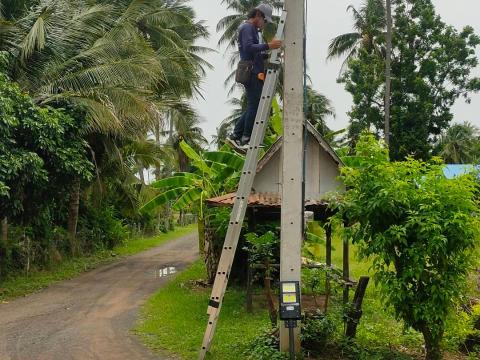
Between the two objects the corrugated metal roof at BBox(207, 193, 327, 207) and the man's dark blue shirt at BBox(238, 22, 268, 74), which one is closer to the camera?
the man's dark blue shirt at BBox(238, 22, 268, 74)

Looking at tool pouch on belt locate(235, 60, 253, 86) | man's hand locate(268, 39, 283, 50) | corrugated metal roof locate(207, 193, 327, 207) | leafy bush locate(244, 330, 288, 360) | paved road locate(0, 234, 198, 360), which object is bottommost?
paved road locate(0, 234, 198, 360)

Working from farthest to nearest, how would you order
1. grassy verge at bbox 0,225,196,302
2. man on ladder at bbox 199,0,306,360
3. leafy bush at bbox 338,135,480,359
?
grassy verge at bbox 0,225,196,302 → man on ladder at bbox 199,0,306,360 → leafy bush at bbox 338,135,480,359

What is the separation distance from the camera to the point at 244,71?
6523 mm

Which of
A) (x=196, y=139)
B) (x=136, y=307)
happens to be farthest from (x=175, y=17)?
(x=196, y=139)

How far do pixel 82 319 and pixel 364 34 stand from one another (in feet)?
78.4

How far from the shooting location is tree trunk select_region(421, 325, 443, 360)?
6.41 metres

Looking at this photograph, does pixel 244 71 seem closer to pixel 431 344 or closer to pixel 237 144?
pixel 237 144

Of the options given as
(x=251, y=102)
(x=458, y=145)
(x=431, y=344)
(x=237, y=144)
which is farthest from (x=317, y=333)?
(x=458, y=145)

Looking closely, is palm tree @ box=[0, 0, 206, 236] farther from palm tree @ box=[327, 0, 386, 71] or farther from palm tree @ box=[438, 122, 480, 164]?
palm tree @ box=[438, 122, 480, 164]

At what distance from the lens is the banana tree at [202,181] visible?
13.2 meters

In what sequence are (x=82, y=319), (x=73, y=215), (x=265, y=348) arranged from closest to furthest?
(x=265, y=348), (x=82, y=319), (x=73, y=215)

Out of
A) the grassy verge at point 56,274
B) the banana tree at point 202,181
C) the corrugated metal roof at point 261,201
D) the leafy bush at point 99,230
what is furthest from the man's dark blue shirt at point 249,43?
the leafy bush at point 99,230

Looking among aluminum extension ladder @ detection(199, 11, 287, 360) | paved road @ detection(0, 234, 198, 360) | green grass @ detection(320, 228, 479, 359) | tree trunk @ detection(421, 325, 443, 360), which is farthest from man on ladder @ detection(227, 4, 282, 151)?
A: paved road @ detection(0, 234, 198, 360)

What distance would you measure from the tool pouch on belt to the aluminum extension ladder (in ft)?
0.92
